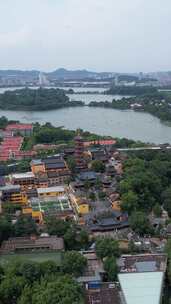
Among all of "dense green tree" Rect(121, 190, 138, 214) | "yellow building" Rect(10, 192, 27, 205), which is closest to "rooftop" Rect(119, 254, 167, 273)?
"dense green tree" Rect(121, 190, 138, 214)

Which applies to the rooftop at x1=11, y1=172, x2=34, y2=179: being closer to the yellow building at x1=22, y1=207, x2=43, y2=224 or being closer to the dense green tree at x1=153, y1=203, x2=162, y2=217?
the yellow building at x1=22, y1=207, x2=43, y2=224

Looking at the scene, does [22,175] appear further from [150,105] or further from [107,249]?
[150,105]

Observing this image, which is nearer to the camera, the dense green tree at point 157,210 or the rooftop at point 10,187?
the dense green tree at point 157,210

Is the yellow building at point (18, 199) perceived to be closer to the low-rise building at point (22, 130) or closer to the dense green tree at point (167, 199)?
the dense green tree at point (167, 199)

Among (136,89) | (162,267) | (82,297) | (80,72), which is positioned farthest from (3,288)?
(80,72)

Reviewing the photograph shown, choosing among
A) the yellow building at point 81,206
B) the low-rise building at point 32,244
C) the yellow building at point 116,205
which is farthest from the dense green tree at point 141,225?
the low-rise building at point 32,244

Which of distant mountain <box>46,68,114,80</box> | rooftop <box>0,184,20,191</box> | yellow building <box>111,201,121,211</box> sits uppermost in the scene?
distant mountain <box>46,68,114,80</box>
